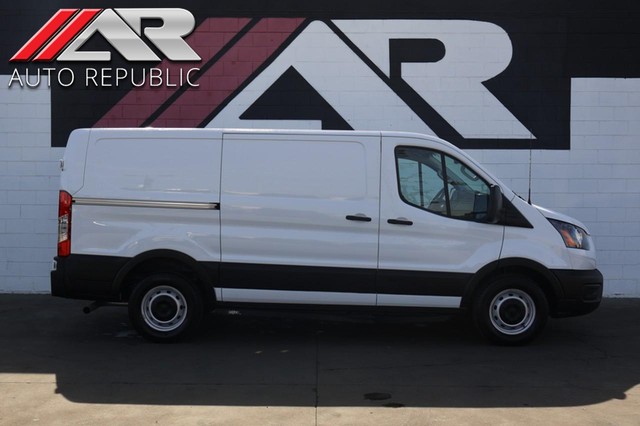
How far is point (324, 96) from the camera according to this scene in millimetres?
11250

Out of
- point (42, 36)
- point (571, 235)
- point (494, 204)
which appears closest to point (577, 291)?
point (571, 235)

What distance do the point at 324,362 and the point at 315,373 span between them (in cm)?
42

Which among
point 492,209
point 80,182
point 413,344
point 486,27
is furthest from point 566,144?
point 80,182

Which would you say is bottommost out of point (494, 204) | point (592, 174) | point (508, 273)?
point (508, 273)

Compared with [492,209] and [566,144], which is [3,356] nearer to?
[492,209]

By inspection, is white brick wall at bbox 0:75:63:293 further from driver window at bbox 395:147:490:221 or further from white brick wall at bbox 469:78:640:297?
white brick wall at bbox 469:78:640:297

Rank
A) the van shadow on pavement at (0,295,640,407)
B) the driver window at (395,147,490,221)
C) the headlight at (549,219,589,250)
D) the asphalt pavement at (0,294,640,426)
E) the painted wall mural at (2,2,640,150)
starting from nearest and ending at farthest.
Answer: the asphalt pavement at (0,294,640,426) < the van shadow on pavement at (0,295,640,407) < the driver window at (395,147,490,221) < the headlight at (549,219,589,250) < the painted wall mural at (2,2,640,150)

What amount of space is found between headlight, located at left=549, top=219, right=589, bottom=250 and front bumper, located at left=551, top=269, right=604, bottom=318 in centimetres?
27

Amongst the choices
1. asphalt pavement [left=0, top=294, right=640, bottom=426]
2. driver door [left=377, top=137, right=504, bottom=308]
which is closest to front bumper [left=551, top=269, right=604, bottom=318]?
asphalt pavement [left=0, top=294, right=640, bottom=426]

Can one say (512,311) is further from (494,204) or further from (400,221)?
(400,221)

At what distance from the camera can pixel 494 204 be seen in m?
7.93

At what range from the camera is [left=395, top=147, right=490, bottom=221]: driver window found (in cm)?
804

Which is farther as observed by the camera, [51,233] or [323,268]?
[51,233]

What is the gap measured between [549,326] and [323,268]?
3.13 metres
